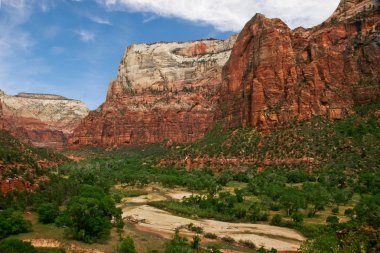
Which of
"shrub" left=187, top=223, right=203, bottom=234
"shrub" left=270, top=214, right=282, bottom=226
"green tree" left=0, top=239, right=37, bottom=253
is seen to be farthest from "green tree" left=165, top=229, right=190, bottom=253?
"shrub" left=270, top=214, right=282, bottom=226

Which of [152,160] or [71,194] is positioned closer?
[71,194]

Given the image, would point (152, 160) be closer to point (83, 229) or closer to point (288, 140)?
point (288, 140)

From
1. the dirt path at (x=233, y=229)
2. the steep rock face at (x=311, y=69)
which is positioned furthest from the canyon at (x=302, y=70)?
the dirt path at (x=233, y=229)

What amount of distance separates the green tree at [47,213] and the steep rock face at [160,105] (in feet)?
368

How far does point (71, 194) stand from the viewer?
60.5m

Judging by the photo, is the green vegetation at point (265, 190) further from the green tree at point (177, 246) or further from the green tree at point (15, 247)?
the green tree at point (15, 247)

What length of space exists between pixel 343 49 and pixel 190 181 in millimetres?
51459

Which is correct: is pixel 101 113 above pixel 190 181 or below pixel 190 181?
above

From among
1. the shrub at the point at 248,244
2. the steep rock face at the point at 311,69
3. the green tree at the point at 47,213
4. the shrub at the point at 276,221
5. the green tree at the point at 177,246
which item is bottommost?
the shrub at the point at 248,244

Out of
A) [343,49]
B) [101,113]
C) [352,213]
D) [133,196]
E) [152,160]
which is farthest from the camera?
[101,113]

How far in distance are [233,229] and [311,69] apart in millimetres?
61227

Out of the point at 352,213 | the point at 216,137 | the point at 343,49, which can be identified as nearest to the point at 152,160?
the point at 216,137

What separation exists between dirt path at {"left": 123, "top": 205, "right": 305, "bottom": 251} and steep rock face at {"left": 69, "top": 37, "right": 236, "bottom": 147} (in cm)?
10276

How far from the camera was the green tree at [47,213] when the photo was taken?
47.1 metres
